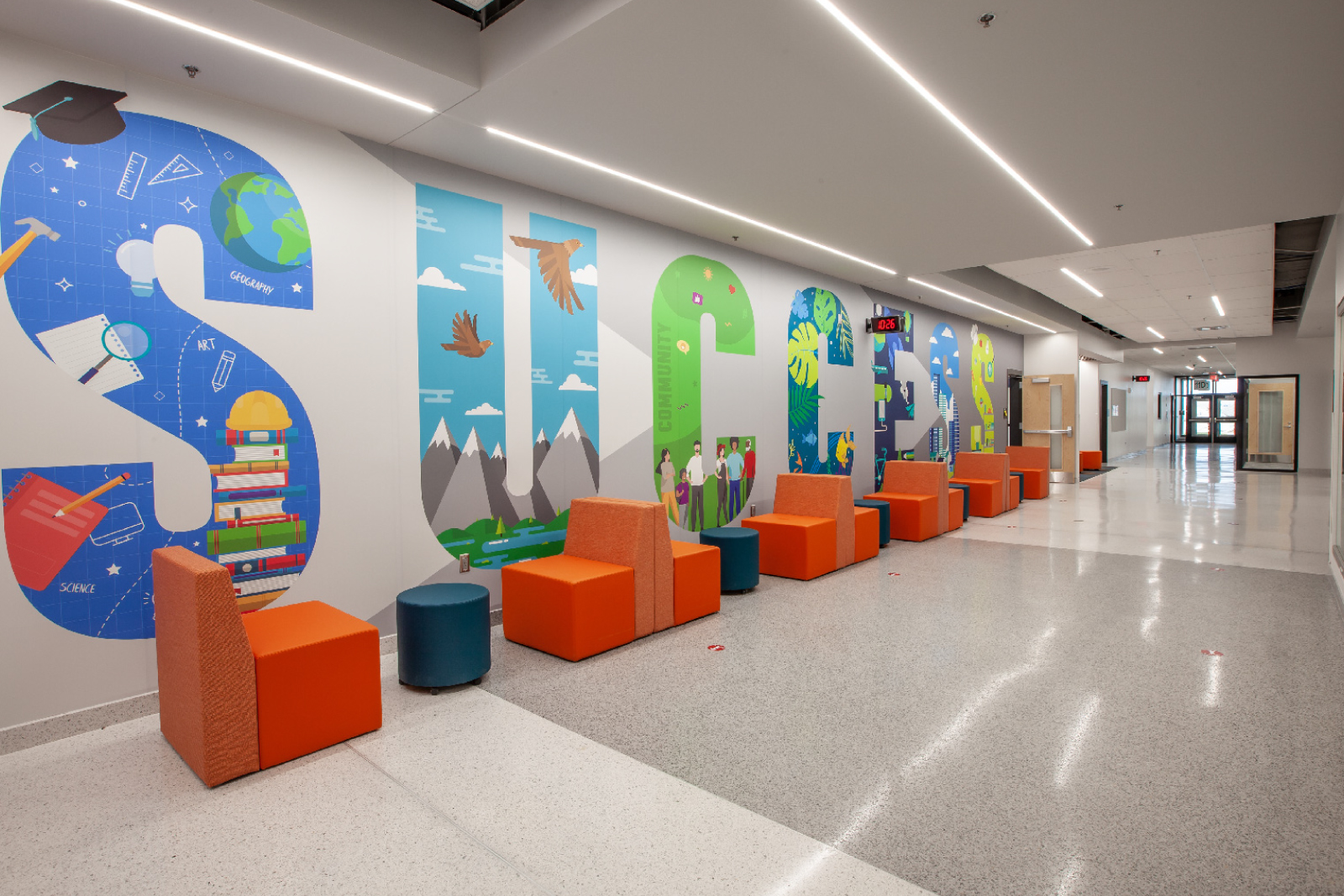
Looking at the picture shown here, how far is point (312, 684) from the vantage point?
3.25 metres

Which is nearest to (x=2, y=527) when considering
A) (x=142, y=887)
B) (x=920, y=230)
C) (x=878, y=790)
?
(x=142, y=887)

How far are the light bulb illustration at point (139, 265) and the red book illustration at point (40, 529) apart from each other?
1.12 meters

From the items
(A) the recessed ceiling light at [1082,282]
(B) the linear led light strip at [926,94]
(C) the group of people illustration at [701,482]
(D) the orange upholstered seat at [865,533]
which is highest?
(A) the recessed ceiling light at [1082,282]

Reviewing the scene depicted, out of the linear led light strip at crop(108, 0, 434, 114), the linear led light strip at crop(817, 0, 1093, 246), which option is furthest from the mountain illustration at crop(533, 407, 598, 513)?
the linear led light strip at crop(817, 0, 1093, 246)

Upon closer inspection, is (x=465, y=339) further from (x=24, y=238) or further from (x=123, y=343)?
(x=24, y=238)

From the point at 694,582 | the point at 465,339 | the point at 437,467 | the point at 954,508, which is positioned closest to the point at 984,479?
the point at 954,508

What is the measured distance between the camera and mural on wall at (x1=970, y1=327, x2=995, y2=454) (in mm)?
13664

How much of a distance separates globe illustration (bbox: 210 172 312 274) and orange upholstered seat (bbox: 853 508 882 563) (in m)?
5.74

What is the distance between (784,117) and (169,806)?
492 centimetres

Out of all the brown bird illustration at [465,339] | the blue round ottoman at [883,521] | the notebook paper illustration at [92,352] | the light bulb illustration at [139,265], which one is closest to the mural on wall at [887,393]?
the blue round ottoman at [883,521]

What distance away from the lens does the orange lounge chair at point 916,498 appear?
8.79 metres

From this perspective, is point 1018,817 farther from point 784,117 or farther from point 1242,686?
point 784,117

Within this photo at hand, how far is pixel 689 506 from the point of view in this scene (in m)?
7.19

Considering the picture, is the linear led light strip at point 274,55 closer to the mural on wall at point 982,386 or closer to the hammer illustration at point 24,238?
the hammer illustration at point 24,238
